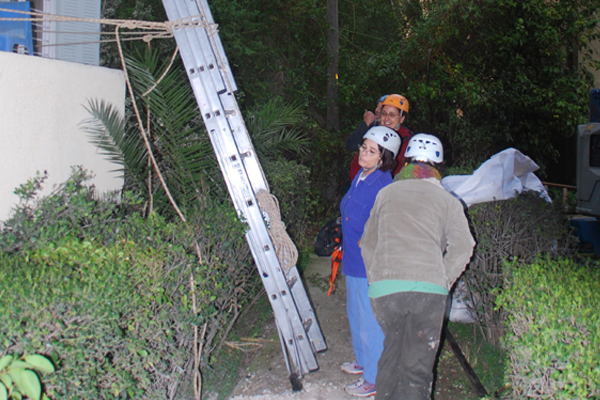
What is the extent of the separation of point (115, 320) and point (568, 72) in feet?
34.8

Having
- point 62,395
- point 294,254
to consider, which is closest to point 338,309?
point 294,254

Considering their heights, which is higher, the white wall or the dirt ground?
the white wall

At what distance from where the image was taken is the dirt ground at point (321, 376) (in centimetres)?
361

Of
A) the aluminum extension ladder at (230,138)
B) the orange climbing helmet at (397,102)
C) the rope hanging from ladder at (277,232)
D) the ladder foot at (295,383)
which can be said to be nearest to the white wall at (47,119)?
the aluminum extension ladder at (230,138)

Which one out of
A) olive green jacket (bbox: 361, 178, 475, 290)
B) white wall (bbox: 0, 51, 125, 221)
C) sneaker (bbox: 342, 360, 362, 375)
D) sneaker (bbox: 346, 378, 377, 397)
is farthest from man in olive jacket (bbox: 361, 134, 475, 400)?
white wall (bbox: 0, 51, 125, 221)

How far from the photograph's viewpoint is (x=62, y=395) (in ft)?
6.59

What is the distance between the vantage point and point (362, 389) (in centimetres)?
356

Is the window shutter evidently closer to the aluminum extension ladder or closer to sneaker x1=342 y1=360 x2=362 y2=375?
the aluminum extension ladder

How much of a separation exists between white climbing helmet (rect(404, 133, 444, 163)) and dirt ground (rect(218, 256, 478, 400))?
5.58ft

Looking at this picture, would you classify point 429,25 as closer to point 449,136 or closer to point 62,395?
point 449,136

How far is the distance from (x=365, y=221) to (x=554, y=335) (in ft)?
4.74

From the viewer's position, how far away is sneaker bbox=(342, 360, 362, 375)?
12.8ft

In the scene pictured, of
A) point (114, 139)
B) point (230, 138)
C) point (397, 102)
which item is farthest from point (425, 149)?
point (114, 139)

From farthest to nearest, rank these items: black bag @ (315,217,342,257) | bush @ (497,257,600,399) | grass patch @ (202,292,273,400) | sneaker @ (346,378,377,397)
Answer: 1. black bag @ (315,217,342,257)
2. grass patch @ (202,292,273,400)
3. sneaker @ (346,378,377,397)
4. bush @ (497,257,600,399)
